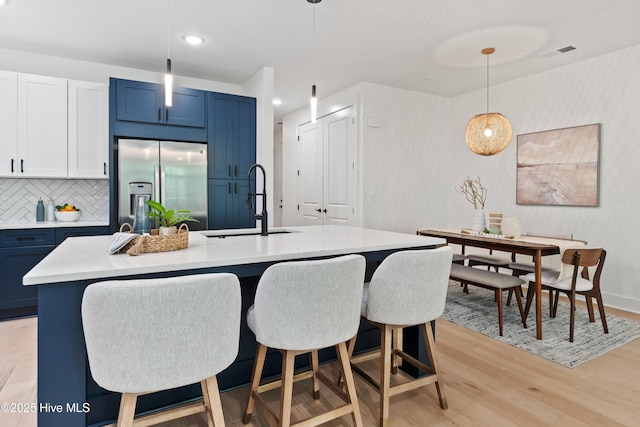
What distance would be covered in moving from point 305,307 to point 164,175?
2935 mm

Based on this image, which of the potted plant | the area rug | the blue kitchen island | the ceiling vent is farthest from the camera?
the ceiling vent

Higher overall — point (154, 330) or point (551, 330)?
point (154, 330)

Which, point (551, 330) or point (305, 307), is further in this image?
point (551, 330)

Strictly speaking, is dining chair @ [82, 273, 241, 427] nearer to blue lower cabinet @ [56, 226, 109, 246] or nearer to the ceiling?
the ceiling

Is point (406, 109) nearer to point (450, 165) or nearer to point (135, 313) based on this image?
point (450, 165)

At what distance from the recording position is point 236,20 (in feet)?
9.95

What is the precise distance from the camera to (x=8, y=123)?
3.45m

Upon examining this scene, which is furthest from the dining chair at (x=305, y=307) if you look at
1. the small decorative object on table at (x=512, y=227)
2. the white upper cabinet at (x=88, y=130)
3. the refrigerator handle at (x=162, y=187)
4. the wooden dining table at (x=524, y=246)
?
the white upper cabinet at (x=88, y=130)

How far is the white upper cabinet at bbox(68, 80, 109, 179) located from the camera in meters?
3.70

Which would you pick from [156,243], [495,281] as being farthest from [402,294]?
[495,281]

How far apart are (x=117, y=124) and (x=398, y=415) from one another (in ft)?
11.7

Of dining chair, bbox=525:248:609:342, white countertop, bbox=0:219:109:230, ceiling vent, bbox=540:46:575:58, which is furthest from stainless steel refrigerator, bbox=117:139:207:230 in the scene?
ceiling vent, bbox=540:46:575:58

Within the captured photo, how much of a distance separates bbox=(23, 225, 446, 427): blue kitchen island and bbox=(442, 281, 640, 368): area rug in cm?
111

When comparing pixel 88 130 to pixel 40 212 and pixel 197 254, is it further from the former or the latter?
pixel 197 254
